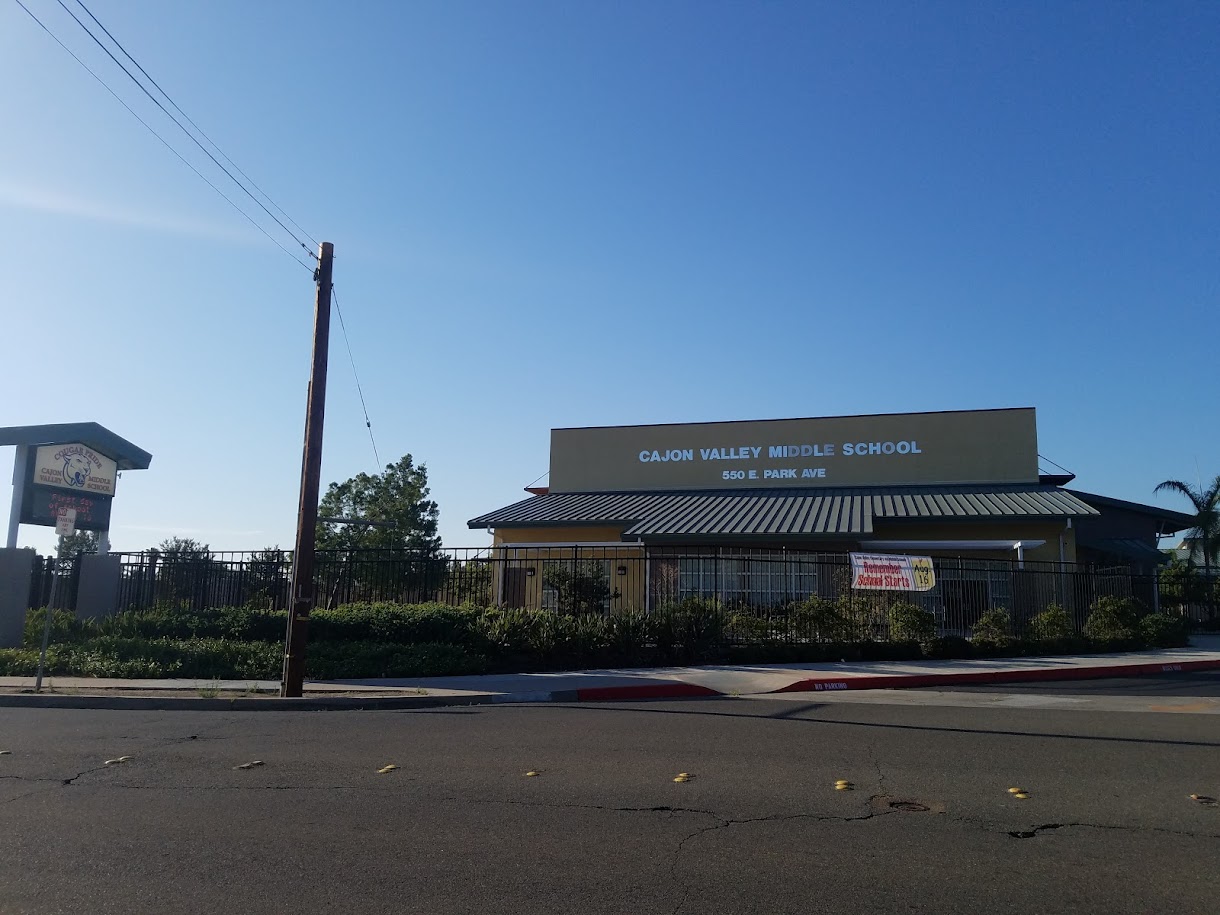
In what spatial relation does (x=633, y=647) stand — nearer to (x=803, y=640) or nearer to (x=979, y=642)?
(x=803, y=640)

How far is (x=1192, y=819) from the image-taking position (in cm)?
662

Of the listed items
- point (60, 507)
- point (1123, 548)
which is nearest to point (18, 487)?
point (60, 507)

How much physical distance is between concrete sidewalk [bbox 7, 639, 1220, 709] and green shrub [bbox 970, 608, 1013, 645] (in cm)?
120

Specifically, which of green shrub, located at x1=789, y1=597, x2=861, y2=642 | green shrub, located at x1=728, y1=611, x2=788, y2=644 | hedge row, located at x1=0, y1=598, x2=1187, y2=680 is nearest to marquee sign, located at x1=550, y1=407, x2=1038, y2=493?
hedge row, located at x1=0, y1=598, x2=1187, y2=680

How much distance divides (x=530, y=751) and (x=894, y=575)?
12743mm

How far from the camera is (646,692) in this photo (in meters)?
14.5

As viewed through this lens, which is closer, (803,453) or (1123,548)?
(1123,548)

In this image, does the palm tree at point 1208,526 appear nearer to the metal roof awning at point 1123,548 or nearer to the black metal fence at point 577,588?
the metal roof awning at point 1123,548

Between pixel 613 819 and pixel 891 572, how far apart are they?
14.7 m

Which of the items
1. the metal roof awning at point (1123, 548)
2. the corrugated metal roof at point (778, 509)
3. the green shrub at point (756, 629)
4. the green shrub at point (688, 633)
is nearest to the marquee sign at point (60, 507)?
the corrugated metal roof at point (778, 509)

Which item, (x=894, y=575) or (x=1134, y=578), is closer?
(x=894, y=575)

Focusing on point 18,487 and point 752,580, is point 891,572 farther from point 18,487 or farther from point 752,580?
point 18,487

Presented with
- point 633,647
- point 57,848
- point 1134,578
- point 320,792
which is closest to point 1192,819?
point 320,792

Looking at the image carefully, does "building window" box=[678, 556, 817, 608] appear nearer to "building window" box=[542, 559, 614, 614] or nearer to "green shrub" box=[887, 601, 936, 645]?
"building window" box=[542, 559, 614, 614]
